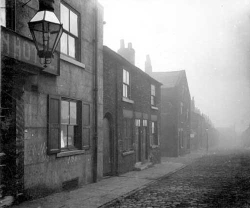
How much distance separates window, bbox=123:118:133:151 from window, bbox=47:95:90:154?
480 cm

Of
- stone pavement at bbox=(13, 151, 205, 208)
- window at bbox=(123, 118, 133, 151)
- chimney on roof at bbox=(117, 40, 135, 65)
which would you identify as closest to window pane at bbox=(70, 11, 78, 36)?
stone pavement at bbox=(13, 151, 205, 208)

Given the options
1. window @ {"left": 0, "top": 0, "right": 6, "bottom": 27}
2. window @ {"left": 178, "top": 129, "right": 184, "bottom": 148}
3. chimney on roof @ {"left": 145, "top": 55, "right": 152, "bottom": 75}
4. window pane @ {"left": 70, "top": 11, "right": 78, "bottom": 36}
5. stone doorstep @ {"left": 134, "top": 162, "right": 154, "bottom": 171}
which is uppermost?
chimney on roof @ {"left": 145, "top": 55, "right": 152, "bottom": 75}

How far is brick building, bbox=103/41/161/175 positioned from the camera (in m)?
14.6

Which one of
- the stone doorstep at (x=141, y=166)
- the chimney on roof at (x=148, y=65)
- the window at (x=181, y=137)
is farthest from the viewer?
the chimney on roof at (x=148, y=65)

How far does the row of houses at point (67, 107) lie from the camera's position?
7758 mm

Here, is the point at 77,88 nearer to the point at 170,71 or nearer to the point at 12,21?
the point at 12,21

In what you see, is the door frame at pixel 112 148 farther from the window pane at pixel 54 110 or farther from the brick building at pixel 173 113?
the brick building at pixel 173 113

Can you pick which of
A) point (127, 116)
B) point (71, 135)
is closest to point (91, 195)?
point (71, 135)

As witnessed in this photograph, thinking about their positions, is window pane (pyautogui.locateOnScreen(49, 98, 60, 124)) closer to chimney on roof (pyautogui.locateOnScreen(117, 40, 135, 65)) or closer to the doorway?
the doorway

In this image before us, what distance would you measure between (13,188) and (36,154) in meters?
1.15

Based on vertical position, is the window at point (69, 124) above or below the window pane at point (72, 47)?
below

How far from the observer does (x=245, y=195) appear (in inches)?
392

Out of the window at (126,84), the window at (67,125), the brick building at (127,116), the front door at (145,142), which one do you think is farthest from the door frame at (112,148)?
the front door at (145,142)

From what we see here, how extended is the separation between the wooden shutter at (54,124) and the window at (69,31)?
1826 millimetres
